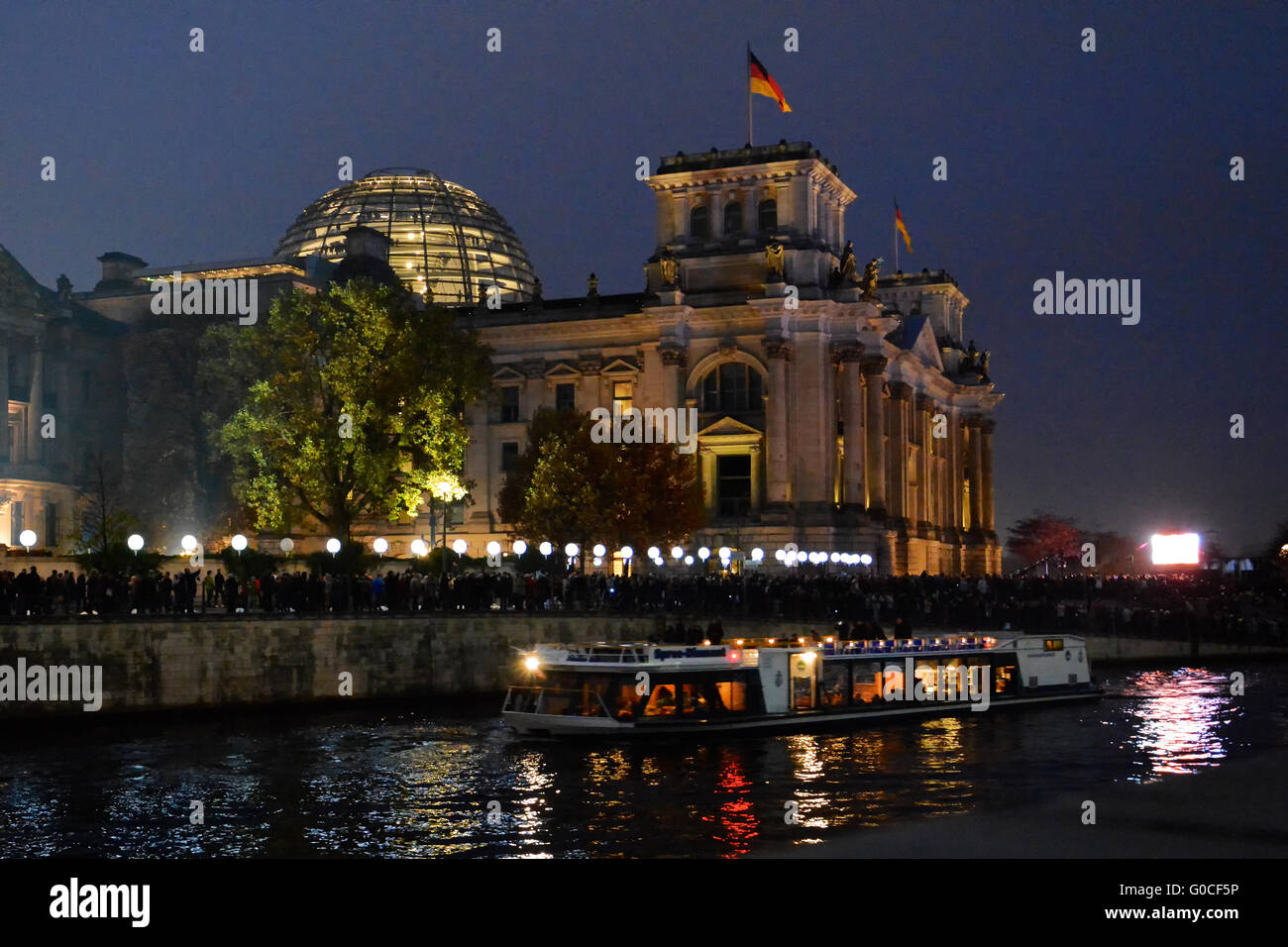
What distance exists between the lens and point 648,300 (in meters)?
86.3

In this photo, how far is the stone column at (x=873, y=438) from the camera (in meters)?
87.9

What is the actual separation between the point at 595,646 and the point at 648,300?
49.3 meters

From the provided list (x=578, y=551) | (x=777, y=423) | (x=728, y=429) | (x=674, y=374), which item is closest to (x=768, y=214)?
(x=674, y=374)

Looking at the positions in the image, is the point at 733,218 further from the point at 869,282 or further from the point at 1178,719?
the point at 1178,719

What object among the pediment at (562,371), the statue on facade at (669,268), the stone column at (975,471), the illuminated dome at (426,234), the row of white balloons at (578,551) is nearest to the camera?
the row of white balloons at (578,551)

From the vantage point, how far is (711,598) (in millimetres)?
59344

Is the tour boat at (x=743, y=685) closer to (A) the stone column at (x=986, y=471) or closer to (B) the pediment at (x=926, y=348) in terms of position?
(B) the pediment at (x=926, y=348)

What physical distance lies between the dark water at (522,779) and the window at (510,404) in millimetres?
48295

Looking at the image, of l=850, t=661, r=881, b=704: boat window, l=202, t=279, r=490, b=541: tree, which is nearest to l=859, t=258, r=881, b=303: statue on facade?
l=202, t=279, r=490, b=541: tree

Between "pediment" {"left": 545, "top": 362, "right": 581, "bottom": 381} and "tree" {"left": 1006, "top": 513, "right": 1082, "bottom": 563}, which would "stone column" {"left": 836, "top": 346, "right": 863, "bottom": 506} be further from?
"tree" {"left": 1006, "top": 513, "right": 1082, "bottom": 563}

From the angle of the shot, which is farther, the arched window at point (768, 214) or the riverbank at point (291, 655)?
the arched window at point (768, 214)
